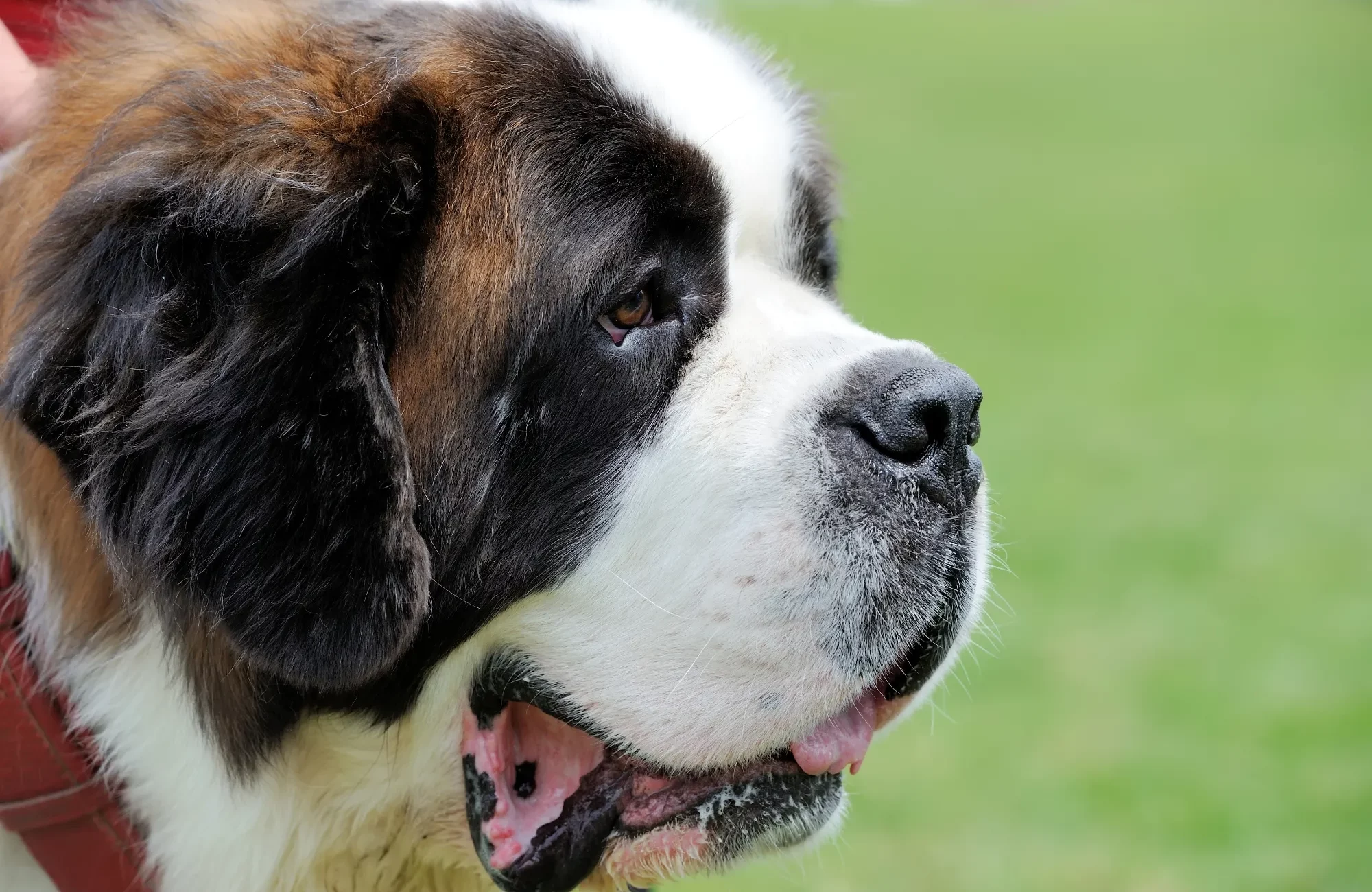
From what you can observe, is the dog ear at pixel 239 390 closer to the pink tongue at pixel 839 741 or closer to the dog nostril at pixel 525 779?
the dog nostril at pixel 525 779

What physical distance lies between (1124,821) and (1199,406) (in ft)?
14.7

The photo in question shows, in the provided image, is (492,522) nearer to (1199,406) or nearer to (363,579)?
(363,579)

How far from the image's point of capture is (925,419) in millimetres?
1782

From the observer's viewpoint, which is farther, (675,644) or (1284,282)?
(1284,282)

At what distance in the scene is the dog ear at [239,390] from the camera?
1590 millimetres

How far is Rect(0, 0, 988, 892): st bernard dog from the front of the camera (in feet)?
5.32

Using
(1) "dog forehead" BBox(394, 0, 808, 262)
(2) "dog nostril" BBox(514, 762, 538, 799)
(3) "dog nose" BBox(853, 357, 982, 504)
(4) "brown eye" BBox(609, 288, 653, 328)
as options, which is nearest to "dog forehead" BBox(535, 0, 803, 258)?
(1) "dog forehead" BBox(394, 0, 808, 262)

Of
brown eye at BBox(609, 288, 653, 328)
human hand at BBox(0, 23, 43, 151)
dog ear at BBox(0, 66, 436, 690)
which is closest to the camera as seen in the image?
dog ear at BBox(0, 66, 436, 690)

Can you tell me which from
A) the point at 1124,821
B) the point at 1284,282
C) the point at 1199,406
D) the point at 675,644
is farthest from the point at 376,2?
the point at 1284,282

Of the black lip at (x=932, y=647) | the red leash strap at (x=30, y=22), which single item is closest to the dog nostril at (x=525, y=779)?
the black lip at (x=932, y=647)

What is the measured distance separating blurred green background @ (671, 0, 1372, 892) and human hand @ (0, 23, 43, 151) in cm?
127

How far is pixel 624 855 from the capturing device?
1848mm

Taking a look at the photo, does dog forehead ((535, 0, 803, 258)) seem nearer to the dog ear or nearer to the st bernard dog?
the st bernard dog

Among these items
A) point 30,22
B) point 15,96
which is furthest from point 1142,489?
point 15,96
